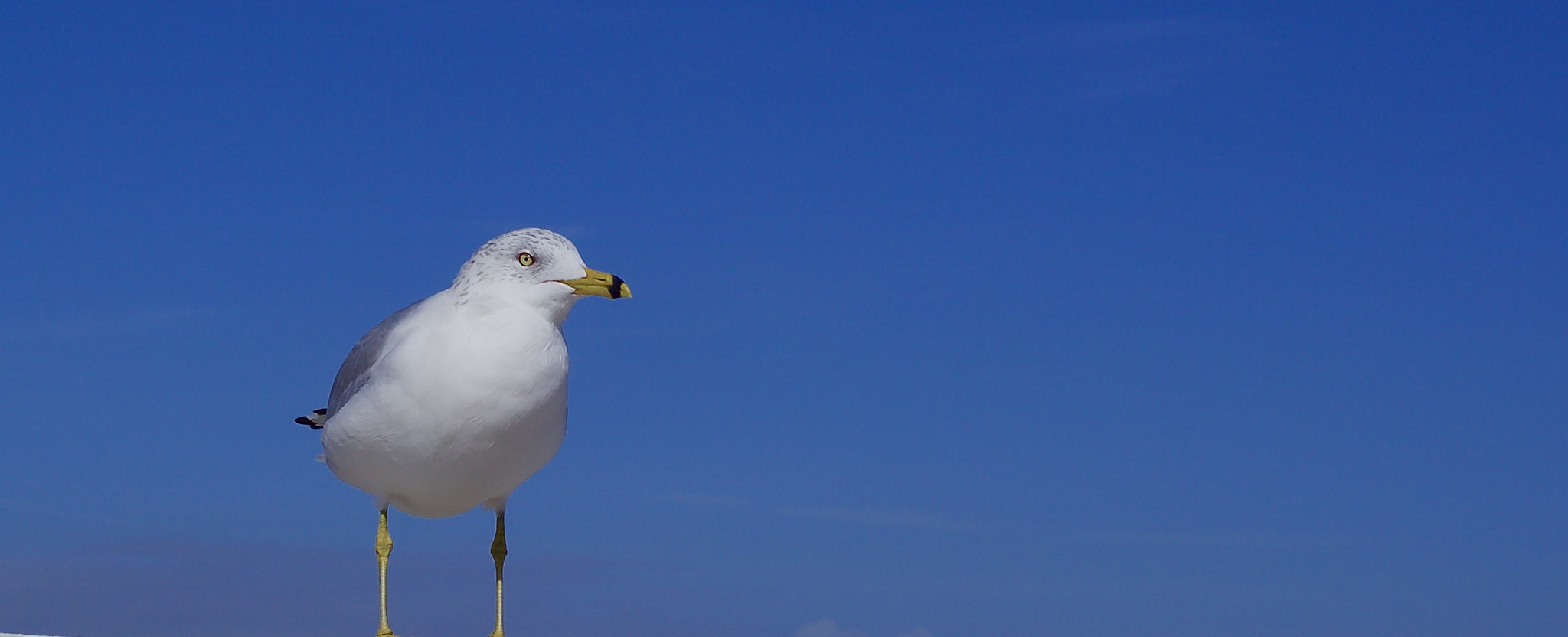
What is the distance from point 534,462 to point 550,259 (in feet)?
4.63

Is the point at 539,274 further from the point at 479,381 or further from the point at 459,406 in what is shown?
the point at 459,406

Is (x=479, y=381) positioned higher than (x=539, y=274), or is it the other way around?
(x=539, y=274)

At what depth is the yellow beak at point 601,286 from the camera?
416 inches

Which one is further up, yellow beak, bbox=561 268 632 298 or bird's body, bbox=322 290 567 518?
yellow beak, bbox=561 268 632 298

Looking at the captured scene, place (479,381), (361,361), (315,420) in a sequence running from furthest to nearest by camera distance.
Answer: (315,420) < (361,361) < (479,381)

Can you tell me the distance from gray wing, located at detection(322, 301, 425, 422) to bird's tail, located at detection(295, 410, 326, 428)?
0.39 metres

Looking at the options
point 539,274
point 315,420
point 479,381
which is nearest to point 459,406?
point 479,381

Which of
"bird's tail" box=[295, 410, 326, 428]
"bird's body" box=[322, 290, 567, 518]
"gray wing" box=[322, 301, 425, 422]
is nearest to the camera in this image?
"bird's body" box=[322, 290, 567, 518]

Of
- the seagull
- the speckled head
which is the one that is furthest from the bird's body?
the speckled head

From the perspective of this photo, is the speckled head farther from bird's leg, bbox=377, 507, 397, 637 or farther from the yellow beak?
bird's leg, bbox=377, 507, 397, 637

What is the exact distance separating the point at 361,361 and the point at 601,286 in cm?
206

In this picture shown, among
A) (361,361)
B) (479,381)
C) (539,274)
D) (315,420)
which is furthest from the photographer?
(315,420)

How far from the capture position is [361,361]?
451 inches

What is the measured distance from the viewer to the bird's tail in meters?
12.3
